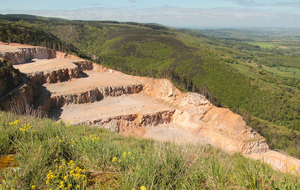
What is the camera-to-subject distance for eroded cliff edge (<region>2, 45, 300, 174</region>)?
18938 millimetres

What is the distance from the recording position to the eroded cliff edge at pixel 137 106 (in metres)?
18.9

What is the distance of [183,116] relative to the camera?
23156 millimetres

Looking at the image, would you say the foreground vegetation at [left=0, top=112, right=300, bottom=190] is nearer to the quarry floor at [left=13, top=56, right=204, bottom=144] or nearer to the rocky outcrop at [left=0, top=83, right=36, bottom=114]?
the rocky outcrop at [left=0, top=83, right=36, bottom=114]

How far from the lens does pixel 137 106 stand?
2439cm

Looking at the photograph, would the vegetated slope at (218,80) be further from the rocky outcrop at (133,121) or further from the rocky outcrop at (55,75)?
the rocky outcrop at (55,75)

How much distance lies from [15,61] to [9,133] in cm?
3000

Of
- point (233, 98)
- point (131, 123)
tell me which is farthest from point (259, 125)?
point (131, 123)

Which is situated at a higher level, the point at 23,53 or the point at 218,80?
the point at 23,53

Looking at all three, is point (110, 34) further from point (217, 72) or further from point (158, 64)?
point (217, 72)

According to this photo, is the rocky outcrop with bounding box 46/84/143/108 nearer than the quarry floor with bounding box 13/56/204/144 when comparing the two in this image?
No

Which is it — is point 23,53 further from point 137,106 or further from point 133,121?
point 133,121

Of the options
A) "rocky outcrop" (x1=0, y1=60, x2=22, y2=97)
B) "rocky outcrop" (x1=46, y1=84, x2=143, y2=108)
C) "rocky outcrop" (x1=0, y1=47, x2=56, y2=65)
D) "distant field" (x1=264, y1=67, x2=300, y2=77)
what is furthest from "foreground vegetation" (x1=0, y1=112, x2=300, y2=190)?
"distant field" (x1=264, y1=67, x2=300, y2=77)

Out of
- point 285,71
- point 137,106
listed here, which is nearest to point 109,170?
point 137,106

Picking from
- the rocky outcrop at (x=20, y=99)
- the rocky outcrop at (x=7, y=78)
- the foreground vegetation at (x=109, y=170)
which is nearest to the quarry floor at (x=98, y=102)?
the rocky outcrop at (x=20, y=99)
